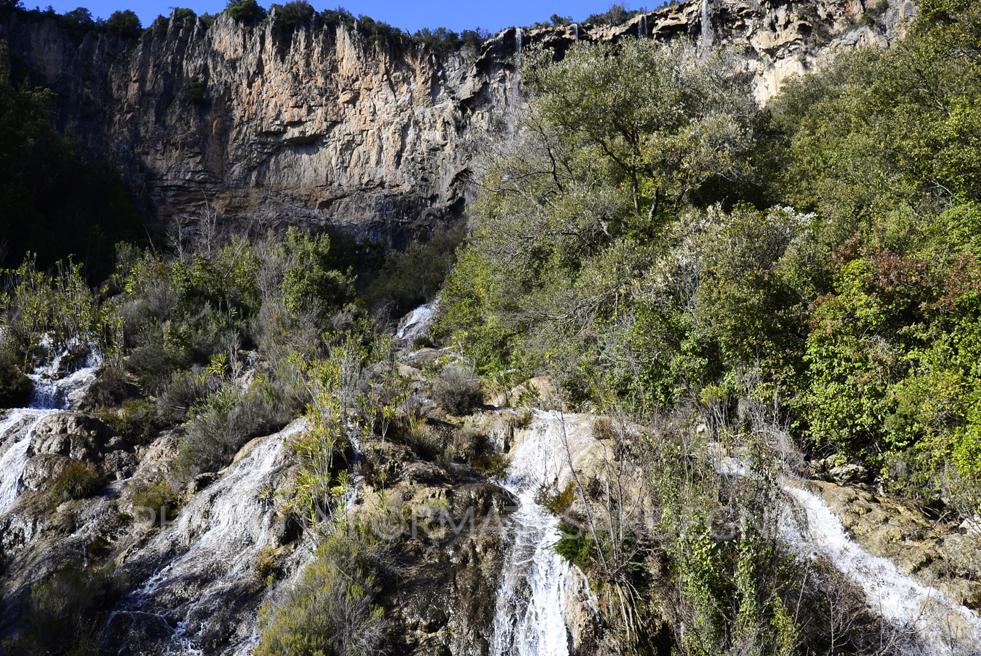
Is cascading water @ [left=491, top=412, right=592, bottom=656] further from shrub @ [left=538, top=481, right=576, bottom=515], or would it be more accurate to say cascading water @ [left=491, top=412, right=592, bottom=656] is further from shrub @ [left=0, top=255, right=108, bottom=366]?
shrub @ [left=0, top=255, right=108, bottom=366]

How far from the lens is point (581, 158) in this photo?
16422mm

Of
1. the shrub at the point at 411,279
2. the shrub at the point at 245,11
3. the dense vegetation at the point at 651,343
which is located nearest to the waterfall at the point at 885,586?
the dense vegetation at the point at 651,343

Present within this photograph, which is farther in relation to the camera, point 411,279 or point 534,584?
point 411,279

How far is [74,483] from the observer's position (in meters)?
10.3

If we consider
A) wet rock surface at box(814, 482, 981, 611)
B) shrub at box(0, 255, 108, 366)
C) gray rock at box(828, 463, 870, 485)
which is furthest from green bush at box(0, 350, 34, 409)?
gray rock at box(828, 463, 870, 485)

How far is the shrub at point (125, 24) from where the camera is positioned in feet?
112

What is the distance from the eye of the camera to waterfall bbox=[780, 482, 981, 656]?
6.59 metres

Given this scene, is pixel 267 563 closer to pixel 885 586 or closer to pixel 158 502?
pixel 158 502

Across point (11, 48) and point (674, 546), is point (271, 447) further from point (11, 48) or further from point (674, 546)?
point (11, 48)

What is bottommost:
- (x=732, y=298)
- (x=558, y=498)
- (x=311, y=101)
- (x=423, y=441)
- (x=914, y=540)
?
(x=914, y=540)

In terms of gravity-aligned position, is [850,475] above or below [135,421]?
below

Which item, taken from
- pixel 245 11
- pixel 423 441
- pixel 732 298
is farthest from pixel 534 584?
pixel 245 11

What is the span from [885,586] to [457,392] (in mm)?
7395

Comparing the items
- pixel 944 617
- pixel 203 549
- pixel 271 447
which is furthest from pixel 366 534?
pixel 944 617
